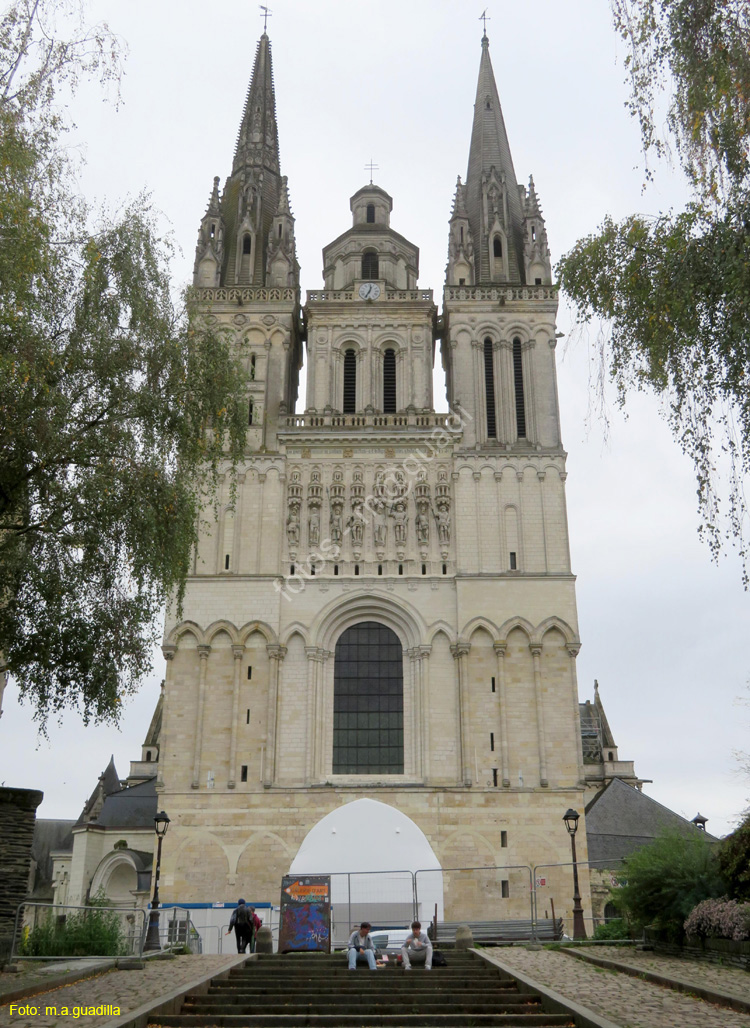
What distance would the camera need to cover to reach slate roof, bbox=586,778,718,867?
113ft

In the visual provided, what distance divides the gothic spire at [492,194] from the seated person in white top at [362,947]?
24.5 metres

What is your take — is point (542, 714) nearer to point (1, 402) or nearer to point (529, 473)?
point (529, 473)

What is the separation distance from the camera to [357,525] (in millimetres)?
29922

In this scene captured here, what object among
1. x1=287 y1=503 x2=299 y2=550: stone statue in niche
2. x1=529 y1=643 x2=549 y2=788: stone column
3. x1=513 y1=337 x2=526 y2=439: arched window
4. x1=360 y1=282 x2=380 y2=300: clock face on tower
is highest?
x1=360 y1=282 x2=380 y2=300: clock face on tower

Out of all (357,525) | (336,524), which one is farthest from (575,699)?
(336,524)

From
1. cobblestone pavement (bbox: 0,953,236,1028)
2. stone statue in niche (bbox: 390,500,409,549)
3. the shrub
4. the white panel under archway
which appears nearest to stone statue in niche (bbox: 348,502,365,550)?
stone statue in niche (bbox: 390,500,409,549)

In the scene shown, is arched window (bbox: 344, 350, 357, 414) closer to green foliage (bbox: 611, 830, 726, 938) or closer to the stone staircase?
green foliage (bbox: 611, 830, 726, 938)

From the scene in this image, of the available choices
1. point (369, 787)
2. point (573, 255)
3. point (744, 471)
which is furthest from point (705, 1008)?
point (369, 787)

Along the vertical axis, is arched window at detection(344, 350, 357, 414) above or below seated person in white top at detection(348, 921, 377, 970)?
above

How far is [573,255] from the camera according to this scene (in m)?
10.9

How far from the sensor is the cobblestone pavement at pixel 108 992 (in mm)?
8555

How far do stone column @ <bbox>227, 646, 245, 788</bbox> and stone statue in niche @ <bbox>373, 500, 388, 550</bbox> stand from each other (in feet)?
16.8

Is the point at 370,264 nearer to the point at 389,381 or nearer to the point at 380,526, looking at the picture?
the point at 389,381

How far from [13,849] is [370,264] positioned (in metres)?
27.0
